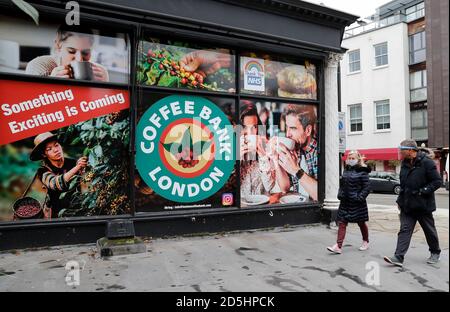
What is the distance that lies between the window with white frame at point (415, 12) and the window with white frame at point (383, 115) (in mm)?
6244

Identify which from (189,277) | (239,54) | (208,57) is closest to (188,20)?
(208,57)

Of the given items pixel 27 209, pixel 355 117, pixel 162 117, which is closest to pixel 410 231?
pixel 162 117

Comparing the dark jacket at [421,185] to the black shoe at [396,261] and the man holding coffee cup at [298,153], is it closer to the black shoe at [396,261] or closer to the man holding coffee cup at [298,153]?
the black shoe at [396,261]

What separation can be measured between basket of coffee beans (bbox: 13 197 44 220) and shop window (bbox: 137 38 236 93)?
2.74 m

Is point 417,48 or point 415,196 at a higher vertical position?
point 417,48

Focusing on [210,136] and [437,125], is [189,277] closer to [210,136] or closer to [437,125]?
[210,136]

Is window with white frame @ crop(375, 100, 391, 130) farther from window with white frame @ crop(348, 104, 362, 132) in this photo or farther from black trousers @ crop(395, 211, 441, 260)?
black trousers @ crop(395, 211, 441, 260)

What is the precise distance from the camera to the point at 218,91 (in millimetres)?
7520

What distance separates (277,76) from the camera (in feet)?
27.1

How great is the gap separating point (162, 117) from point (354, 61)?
2581 centimetres

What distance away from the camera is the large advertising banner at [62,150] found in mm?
5840

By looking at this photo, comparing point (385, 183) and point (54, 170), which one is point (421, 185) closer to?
point (54, 170)
